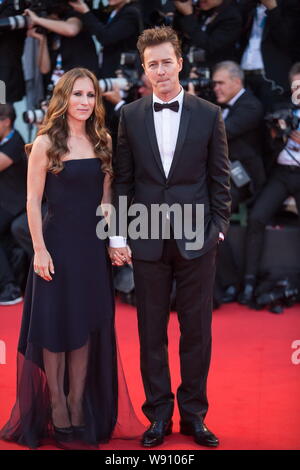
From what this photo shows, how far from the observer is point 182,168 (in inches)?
118

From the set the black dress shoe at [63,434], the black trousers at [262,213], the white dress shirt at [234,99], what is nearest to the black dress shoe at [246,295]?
the black trousers at [262,213]

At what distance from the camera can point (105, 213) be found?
3150 mm

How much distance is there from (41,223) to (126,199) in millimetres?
337

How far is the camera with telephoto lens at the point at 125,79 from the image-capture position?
523 centimetres

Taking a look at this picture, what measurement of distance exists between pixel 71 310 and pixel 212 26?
3.07 metres

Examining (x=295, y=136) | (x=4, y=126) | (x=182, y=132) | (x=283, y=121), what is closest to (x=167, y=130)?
(x=182, y=132)

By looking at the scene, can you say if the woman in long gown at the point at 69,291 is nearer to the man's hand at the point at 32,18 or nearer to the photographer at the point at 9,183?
the photographer at the point at 9,183

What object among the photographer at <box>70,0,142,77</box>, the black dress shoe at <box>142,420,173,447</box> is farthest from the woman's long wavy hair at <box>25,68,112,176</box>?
the photographer at <box>70,0,142,77</box>

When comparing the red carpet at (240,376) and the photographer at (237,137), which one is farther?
the photographer at (237,137)

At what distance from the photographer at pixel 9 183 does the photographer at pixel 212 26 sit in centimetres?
132

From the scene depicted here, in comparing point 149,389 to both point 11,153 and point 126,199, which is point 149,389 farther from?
point 11,153

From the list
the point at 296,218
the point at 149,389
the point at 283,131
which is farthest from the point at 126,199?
the point at 296,218

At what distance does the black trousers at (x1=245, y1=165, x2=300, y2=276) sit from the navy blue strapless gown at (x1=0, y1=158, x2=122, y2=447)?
88.9 inches

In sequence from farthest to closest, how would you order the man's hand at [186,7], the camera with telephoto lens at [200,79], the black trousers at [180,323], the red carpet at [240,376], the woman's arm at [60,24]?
the woman's arm at [60,24] < the man's hand at [186,7] < the camera with telephoto lens at [200,79] < the red carpet at [240,376] < the black trousers at [180,323]
